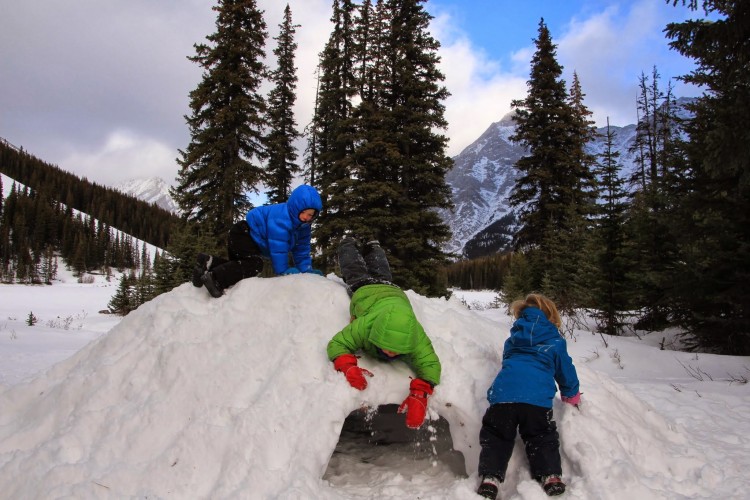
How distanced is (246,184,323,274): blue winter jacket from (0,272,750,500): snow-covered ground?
17.2 inches

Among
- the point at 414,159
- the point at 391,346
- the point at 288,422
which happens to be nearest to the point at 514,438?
the point at 391,346

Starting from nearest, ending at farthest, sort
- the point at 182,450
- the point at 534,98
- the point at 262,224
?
the point at 182,450
the point at 262,224
the point at 534,98

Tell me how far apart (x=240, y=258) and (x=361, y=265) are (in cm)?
145

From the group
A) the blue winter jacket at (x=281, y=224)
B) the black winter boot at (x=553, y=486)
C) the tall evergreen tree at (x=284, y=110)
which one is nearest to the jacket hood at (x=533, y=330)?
the black winter boot at (x=553, y=486)

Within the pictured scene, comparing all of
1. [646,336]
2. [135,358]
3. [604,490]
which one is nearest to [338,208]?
[646,336]

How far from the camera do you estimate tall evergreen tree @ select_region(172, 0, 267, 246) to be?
52.2 feet

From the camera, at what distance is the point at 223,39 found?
53.0 ft

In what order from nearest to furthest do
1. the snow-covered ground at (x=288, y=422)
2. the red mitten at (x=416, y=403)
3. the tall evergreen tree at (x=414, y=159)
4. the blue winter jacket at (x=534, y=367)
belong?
the snow-covered ground at (x=288, y=422) < the blue winter jacket at (x=534, y=367) < the red mitten at (x=416, y=403) < the tall evergreen tree at (x=414, y=159)

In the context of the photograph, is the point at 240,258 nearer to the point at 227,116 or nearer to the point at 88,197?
the point at 227,116

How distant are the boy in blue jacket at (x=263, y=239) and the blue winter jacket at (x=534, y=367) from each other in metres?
2.52

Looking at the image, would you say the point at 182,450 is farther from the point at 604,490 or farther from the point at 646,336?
the point at 646,336

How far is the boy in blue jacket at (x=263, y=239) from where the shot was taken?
177 inches

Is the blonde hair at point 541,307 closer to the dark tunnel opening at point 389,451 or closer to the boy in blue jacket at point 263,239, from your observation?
the dark tunnel opening at point 389,451

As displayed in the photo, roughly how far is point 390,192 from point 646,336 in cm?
850
